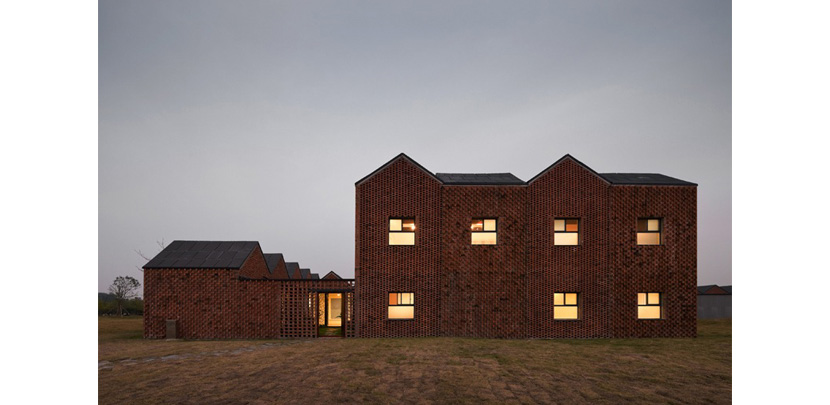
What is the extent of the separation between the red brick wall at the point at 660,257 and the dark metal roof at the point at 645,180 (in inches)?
7.7

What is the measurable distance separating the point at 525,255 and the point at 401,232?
5.51 m

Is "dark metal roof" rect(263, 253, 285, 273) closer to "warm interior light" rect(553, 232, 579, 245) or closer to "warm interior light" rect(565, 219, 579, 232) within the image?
"warm interior light" rect(553, 232, 579, 245)

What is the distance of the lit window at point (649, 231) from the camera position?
16062mm

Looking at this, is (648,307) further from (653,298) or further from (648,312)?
(653,298)

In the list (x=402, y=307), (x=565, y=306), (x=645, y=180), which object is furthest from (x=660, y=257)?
(x=402, y=307)

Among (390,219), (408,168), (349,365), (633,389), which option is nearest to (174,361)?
(349,365)

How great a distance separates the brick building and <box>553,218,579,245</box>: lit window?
4cm

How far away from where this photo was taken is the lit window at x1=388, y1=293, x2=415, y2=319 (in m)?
15.6

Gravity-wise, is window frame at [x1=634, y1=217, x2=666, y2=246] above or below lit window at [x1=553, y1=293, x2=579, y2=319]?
above

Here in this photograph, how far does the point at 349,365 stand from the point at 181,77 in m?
20.7

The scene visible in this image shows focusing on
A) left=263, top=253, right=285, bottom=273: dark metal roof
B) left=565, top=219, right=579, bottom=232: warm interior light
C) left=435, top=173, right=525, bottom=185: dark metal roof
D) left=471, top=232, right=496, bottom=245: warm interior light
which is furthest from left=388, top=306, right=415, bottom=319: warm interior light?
left=263, top=253, right=285, bottom=273: dark metal roof

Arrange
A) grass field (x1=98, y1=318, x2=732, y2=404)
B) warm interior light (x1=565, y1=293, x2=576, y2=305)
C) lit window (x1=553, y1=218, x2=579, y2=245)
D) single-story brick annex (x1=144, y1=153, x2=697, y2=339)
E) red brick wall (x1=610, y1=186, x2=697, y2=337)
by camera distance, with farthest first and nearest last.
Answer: lit window (x1=553, y1=218, x2=579, y2=245), warm interior light (x1=565, y1=293, x2=576, y2=305), red brick wall (x1=610, y1=186, x2=697, y2=337), single-story brick annex (x1=144, y1=153, x2=697, y2=339), grass field (x1=98, y1=318, x2=732, y2=404)

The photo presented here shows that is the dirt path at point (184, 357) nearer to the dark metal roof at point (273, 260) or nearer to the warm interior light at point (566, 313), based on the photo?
the warm interior light at point (566, 313)

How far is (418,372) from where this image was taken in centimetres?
890
